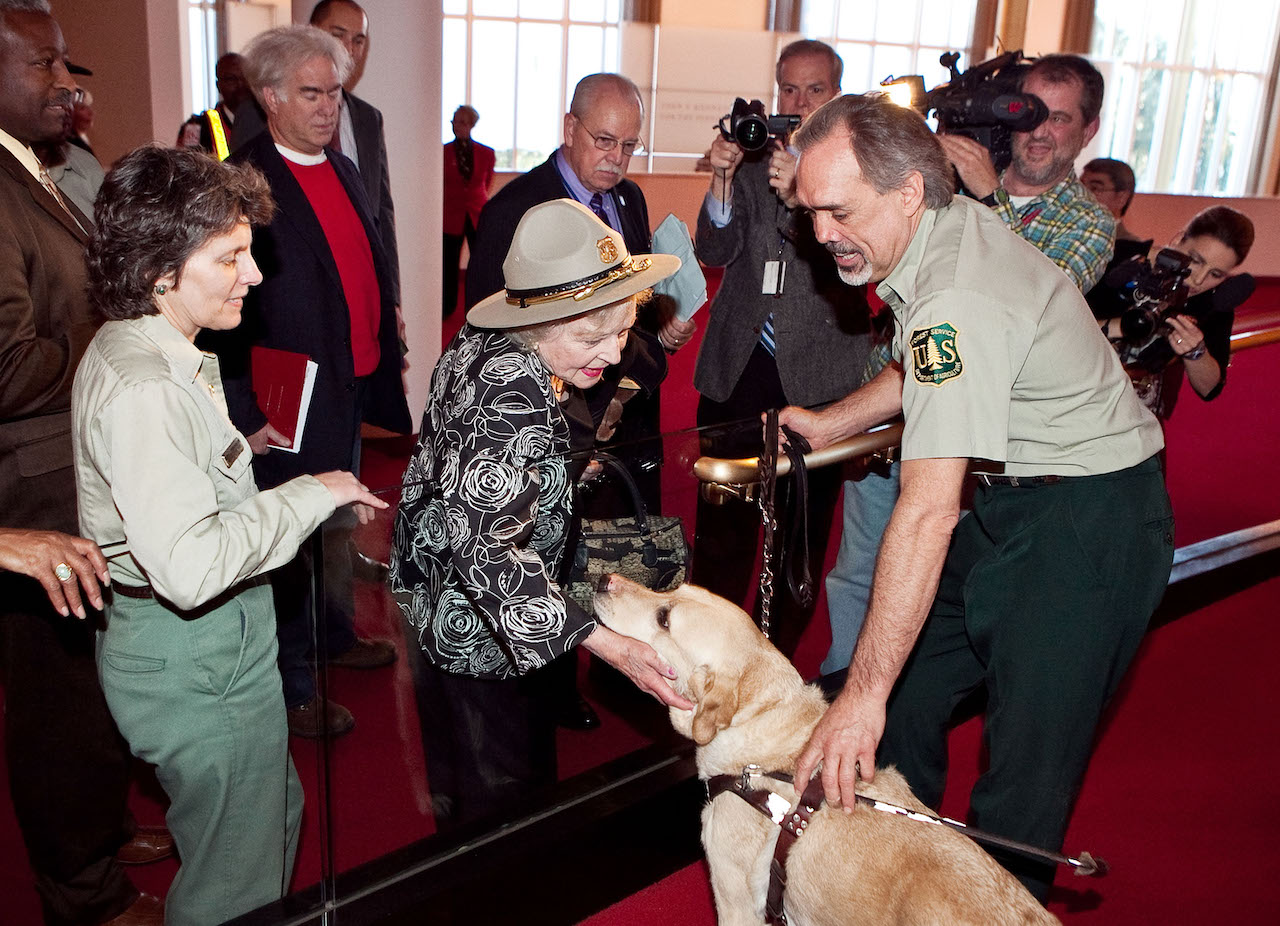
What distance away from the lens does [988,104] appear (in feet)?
10.2

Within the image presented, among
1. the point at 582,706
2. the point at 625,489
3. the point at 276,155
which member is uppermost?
the point at 276,155

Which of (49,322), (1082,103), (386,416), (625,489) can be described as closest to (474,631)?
(625,489)

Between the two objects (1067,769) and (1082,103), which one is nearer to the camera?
(1067,769)

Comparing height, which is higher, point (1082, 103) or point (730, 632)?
point (1082, 103)

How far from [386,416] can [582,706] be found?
1665 millimetres

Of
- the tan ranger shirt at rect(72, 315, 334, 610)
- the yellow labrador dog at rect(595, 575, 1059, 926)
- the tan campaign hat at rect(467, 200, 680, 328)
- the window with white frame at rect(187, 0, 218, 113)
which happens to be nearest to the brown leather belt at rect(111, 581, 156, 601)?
the tan ranger shirt at rect(72, 315, 334, 610)

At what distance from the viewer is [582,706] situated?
2516 mm

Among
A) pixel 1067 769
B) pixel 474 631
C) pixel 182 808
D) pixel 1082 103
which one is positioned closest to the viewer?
pixel 182 808

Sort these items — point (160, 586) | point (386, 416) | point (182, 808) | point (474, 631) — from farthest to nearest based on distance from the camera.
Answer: point (386, 416)
point (474, 631)
point (182, 808)
point (160, 586)

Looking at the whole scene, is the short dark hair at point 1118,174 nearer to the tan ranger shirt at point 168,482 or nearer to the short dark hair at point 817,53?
the short dark hair at point 817,53

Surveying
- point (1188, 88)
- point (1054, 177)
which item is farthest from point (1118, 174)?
point (1188, 88)

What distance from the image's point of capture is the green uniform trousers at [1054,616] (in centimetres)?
209

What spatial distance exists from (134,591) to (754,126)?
2518 mm

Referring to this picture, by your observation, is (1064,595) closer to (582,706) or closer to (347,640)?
(582,706)
